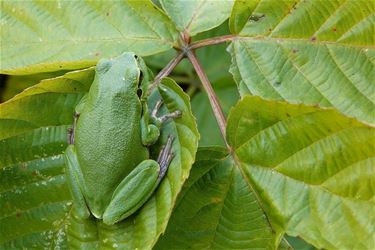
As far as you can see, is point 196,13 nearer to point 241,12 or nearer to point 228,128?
point 241,12

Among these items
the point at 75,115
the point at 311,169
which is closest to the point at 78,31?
the point at 75,115

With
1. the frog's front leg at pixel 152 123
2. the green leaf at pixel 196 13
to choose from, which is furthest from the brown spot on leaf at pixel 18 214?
the green leaf at pixel 196 13

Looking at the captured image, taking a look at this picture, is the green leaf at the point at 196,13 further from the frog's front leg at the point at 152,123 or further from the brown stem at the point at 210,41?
the frog's front leg at the point at 152,123

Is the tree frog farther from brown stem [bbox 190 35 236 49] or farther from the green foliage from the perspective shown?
brown stem [bbox 190 35 236 49]

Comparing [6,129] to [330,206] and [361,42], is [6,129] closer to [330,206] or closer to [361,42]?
[330,206]

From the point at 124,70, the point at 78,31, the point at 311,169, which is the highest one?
the point at 78,31
